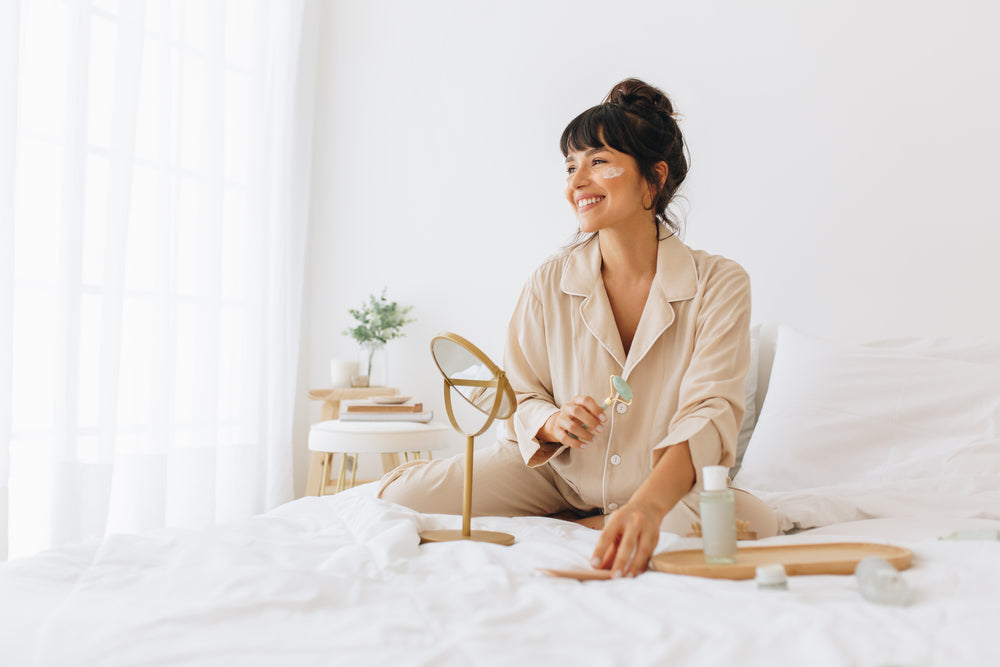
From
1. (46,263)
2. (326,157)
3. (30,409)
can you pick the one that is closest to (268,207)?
(326,157)

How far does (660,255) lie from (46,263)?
2.12 m

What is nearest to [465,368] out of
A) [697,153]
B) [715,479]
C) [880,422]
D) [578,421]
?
[578,421]

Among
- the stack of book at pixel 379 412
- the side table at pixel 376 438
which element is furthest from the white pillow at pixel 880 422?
the stack of book at pixel 379 412

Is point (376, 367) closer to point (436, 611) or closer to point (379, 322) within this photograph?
point (379, 322)

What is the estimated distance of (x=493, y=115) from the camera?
3.22 meters

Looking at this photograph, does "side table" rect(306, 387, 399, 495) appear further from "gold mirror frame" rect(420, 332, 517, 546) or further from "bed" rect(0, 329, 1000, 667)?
"gold mirror frame" rect(420, 332, 517, 546)

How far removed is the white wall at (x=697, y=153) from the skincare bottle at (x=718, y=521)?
4.82 ft

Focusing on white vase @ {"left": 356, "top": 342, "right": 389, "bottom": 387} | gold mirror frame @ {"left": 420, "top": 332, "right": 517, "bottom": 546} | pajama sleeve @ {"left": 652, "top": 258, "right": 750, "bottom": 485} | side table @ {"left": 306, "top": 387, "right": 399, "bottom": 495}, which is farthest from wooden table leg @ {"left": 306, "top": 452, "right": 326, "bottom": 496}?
pajama sleeve @ {"left": 652, "top": 258, "right": 750, "bottom": 485}

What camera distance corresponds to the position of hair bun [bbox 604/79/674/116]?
169 centimetres

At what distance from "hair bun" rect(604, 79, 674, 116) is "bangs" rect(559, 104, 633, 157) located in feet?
0.21

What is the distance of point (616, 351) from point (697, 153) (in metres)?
1.28

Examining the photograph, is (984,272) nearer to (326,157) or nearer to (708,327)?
(708,327)

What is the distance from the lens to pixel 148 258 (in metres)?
2.90

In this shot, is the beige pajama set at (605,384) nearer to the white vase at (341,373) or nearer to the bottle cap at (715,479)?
the bottle cap at (715,479)
